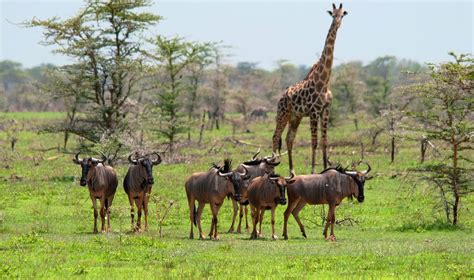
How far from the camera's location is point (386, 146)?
42.4 m

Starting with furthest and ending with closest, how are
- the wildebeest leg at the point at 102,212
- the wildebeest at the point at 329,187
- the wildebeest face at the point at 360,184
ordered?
the wildebeest leg at the point at 102,212 < the wildebeest at the point at 329,187 < the wildebeest face at the point at 360,184

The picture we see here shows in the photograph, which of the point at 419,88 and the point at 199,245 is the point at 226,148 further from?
the point at 199,245

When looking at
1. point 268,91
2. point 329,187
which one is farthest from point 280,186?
point 268,91

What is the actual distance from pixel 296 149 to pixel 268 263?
29273 millimetres

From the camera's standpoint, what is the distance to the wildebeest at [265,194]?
17.9 meters

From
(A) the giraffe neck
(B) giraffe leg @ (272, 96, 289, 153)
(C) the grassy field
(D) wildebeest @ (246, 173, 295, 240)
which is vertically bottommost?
(C) the grassy field

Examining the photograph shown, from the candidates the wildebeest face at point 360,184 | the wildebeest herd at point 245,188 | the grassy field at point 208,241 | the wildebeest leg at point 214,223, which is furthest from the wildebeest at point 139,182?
the wildebeest face at point 360,184

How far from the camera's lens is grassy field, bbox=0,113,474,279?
13.2m

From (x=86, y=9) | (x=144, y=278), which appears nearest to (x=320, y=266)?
(x=144, y=278)

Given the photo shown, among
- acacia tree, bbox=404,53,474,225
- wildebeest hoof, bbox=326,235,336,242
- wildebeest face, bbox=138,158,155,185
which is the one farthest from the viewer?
acacia tree, bbox=404,53,474,225

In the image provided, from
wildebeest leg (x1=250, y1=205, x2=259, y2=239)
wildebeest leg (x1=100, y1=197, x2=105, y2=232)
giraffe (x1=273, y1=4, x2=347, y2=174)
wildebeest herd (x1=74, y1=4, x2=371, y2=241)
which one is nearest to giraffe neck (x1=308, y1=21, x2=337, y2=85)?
giraffe (x1=273, y1=4, x2=347, y2=174)

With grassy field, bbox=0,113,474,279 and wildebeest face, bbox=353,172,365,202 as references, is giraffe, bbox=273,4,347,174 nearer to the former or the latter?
grassy field, bbox=0,113,474,279

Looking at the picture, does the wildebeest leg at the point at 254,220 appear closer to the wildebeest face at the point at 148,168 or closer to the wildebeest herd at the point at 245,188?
the wildebeest herd at the point at 245,188

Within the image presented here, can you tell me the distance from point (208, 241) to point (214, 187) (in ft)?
4.31
